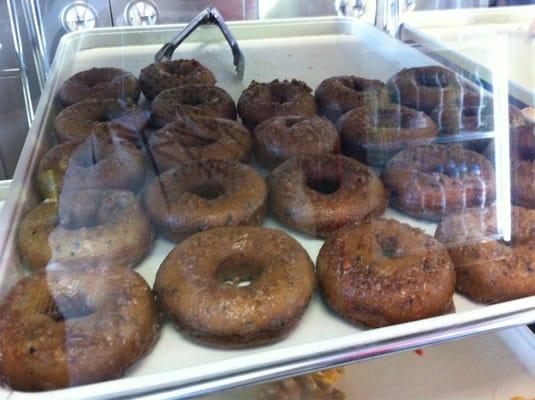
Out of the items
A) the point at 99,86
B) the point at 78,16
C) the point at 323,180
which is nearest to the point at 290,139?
the point at 323,180

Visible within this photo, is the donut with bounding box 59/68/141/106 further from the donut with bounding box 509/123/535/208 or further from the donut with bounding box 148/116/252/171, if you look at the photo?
the donut with bounding box 509/123/535/208

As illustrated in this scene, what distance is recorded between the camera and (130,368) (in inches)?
35.6

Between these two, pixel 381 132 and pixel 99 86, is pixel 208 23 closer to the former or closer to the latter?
pixel 99 86

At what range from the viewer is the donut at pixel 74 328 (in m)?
0.85

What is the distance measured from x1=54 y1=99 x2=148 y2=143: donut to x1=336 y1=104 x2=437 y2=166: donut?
56 cm

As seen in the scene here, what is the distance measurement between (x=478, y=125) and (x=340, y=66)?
621 millimetres

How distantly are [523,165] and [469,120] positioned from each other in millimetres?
253

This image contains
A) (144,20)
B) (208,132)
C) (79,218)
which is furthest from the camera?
(144,20)

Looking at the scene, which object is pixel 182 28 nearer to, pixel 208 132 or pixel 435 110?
pixel 208 132

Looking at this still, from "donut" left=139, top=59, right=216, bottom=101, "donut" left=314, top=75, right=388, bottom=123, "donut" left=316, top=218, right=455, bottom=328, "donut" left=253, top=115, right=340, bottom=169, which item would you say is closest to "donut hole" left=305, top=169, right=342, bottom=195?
"donut" left=253, top=115, right=340, bottom=169

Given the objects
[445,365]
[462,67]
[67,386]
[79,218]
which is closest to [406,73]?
[462,67]

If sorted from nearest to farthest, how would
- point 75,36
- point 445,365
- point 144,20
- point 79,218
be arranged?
1. point 79,218
2. point 445,365
3. point 75,36
4. point 144,20

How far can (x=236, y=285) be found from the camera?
1052mm

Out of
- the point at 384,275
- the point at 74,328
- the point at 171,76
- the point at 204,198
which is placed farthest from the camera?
the point at 171,76
